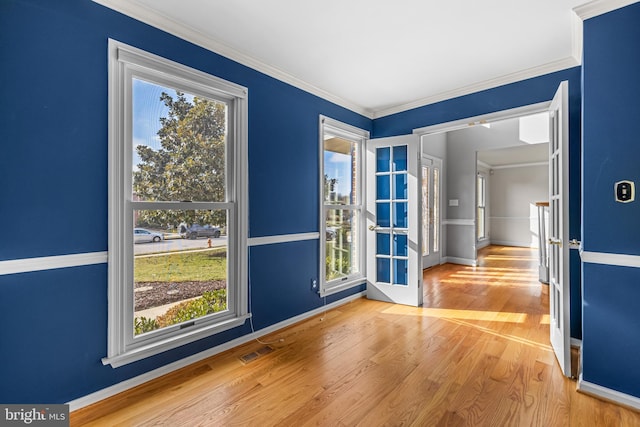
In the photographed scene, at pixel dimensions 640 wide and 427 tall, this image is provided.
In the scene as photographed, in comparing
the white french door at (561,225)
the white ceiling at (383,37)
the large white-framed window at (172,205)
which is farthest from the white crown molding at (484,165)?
the large white-framed window at (172,205)

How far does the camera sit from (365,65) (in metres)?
2.85

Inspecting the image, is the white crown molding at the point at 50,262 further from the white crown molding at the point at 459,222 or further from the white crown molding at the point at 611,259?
→ the white crown molding at the point at 459,222

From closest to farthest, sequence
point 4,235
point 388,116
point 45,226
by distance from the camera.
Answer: point 4,235 < point 45,226 < point 388,116

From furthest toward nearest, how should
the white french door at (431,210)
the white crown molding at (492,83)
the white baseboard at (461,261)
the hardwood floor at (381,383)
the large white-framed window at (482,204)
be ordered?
the large white-framed window at (482,204) < the white baseboard at (461,261) < the white french door at (431,210) < the white crown molding at (492,83) < the hardwood floor at (381,383)

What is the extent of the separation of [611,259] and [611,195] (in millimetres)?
408

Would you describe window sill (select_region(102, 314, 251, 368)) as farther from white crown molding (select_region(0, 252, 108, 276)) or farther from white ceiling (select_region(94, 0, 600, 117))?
white ceiling (select_region(94, 0, 600, 117))

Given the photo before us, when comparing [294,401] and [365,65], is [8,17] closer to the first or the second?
[365,65]

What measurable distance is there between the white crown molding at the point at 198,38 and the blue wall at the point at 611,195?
2.34 meters

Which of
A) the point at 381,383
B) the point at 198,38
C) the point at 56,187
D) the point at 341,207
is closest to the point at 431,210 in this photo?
the point at 341,207

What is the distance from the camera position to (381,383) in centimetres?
209

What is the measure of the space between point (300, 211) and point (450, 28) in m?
2.07

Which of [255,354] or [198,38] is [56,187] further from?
[255,354]

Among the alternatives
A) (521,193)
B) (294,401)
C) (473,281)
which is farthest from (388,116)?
(521,193)

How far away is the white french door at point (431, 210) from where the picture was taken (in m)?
5.90
